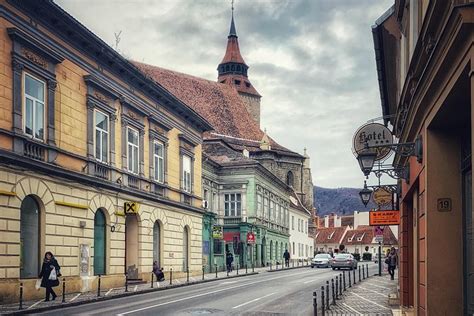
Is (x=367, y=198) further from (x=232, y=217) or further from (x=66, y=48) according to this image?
Result: (x=232, y=217)

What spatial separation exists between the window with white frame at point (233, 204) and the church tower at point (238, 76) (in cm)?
3881

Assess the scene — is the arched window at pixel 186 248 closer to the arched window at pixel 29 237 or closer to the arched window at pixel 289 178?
the arched window at pixel 29 237

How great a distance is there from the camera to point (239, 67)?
98688 millimetres

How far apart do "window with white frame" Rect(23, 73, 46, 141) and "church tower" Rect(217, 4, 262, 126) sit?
7285cm

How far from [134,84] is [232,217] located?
2726 centimetres

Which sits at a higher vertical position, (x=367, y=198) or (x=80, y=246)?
(x=367, y=198)

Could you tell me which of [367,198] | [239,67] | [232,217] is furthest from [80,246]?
[239,67]

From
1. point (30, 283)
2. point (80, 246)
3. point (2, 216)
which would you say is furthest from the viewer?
point (80, 246)

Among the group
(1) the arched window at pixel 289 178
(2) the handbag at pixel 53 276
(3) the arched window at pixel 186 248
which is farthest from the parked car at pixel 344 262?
(2) the handbag at pixel 53 276

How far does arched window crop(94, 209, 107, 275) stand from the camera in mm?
27297

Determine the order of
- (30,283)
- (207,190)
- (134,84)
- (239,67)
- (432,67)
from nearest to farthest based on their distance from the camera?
(432,67), (30,283), (134,84), (207,190), (239,67)

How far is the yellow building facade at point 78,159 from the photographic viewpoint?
2078 cm

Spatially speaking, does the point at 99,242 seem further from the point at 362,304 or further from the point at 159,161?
the point at 362,304

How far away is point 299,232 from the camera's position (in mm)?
84875
